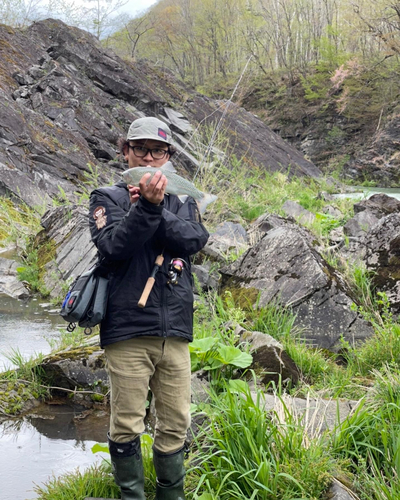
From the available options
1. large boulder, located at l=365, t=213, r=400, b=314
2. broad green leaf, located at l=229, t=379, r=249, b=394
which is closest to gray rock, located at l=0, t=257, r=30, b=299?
large boulder, located at l=365, t=213, r=400, b=314

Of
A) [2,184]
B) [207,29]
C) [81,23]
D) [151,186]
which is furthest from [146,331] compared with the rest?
[207,29]

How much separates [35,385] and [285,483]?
226 centimetres

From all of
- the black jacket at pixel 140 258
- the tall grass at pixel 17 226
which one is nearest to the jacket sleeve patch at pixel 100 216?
the black jacket at pixel 140 258

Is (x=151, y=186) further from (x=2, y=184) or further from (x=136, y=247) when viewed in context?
(x=2, y=184)

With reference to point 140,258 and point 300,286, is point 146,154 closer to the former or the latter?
point 140,258

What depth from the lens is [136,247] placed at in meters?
2.25

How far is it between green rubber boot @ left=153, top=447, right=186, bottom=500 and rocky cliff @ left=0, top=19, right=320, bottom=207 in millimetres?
8446

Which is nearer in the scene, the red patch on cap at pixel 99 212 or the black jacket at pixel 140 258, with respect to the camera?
the black jacket at pixel 140 258

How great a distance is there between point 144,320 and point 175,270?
26cm

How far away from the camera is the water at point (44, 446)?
300 centimetres

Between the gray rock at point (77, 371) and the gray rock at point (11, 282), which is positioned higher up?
the gray rock at point (77, 371)

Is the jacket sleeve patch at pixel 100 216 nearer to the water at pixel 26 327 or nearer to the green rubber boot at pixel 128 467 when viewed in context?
the green rubber boot at pixel 128 467

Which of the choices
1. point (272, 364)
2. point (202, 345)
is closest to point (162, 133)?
point (202, 345)

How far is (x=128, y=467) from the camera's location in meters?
2.32
